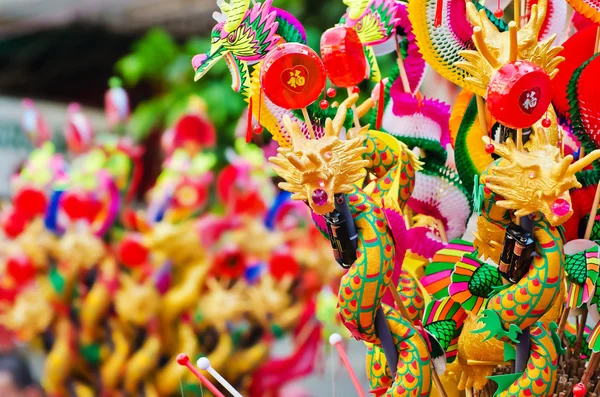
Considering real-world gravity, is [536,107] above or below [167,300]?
above

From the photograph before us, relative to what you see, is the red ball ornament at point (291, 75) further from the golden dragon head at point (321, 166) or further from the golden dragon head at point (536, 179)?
the golden dragon head at point (536, 179)

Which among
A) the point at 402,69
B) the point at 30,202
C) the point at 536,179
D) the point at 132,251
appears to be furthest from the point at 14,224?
the point at 536,179

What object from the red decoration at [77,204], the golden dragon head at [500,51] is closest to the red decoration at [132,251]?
the red decoration at [77,204]

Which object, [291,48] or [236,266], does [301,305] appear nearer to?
[236,266]

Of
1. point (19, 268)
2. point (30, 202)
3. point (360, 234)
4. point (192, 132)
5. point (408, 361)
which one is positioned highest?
point (360, 234)

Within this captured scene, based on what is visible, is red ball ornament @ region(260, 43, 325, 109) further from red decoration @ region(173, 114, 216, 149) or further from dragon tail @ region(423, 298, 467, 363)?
red decoration @ region(173, 114, 216, 149)

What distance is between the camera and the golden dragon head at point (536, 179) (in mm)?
586

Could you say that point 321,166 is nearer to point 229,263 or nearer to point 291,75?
point 291,75

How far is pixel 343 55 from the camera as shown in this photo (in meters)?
0.74

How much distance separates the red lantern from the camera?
2.41 ft

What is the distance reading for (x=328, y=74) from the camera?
76cm

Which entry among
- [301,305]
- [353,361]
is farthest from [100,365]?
[353,361]

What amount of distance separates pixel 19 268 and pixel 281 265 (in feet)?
1.87

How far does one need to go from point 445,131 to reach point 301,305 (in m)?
1.05
